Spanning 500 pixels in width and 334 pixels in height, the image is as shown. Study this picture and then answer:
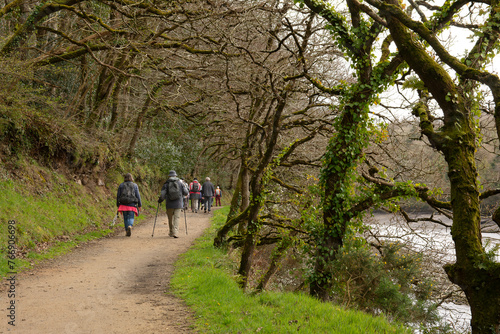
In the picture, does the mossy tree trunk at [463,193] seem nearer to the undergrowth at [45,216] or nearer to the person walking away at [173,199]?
the undergrowth at [45,216]

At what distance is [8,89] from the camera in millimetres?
11070

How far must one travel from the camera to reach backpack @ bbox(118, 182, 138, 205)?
488 inches

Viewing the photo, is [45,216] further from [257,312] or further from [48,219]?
[257,312]

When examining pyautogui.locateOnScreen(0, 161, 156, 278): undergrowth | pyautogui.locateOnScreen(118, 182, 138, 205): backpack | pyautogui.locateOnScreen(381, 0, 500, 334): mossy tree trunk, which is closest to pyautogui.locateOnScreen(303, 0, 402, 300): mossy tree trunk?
pyautogui.locateOnScreen(381, 0, 500, 334): mossy tree trunk

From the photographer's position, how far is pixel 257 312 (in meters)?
5.80

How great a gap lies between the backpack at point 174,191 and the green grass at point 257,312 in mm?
4888

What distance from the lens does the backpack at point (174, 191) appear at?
42.4ft

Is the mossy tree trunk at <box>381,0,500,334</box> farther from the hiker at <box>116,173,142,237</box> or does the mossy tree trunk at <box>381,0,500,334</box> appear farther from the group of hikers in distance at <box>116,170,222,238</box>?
the hiker at <box>116,173,142,237</box>

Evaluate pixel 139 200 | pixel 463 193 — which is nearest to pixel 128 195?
pixel 139 200

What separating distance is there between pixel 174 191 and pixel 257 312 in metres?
7.73

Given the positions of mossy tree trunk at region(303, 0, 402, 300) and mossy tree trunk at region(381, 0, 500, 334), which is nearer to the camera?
mossy tree trunk at region(381, 0, 500, 334)

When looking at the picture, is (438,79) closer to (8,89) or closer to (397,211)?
(397,211)

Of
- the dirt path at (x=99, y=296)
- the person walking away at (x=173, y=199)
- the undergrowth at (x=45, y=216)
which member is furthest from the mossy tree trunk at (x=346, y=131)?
the undergrowth at (x=45, y=216)

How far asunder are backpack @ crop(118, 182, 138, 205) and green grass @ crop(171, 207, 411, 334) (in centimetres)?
486
